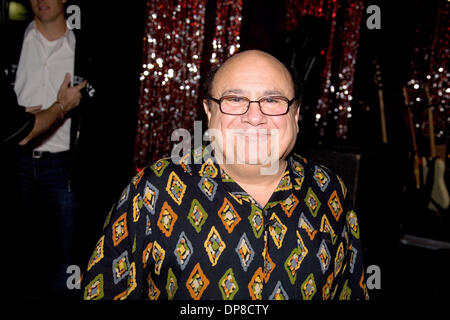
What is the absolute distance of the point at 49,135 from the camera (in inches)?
98.0

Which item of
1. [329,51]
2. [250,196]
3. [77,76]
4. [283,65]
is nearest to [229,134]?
[250,196]

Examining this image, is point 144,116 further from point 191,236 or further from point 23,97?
point 191,236

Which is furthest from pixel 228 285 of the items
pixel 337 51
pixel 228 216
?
pixel 337 51

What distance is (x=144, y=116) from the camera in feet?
12.1

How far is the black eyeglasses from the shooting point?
1329 millimetres

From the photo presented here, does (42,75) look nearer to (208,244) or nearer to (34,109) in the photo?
(34,109)

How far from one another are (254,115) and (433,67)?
4.39 metres

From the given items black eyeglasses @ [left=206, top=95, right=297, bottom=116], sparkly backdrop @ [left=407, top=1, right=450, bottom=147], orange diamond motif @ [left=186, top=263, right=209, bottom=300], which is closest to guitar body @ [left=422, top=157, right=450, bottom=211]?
→ sparkly backdrop @ [left=407, top=1, right=450, bottom=147]

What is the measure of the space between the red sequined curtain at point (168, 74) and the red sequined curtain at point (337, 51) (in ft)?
4.34

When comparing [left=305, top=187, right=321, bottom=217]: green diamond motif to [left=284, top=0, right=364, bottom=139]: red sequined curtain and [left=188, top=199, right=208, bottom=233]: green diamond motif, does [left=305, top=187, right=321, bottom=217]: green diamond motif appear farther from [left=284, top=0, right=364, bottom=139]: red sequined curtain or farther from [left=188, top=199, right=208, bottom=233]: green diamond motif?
[left=284, top=0, right=364, bottom=139]: red sequined curtain

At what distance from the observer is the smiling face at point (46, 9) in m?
2.44

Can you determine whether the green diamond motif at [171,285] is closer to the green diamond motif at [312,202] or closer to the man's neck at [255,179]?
the man's neck at [255,179]

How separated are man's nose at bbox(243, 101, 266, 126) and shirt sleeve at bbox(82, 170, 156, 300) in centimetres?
37
